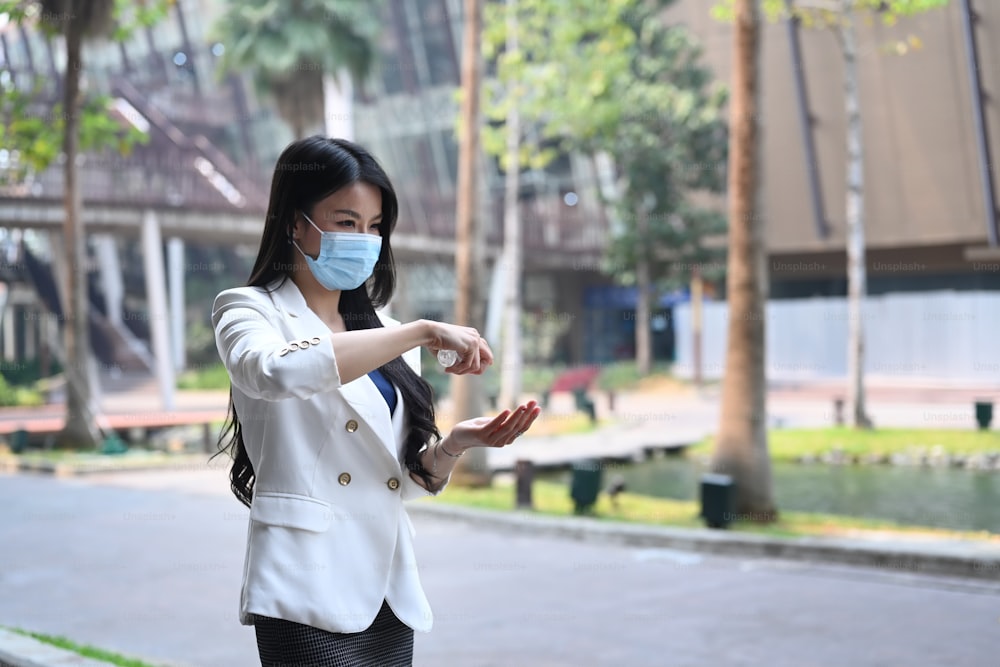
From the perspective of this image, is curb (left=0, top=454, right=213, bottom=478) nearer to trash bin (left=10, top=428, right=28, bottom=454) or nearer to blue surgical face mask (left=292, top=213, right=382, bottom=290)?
trash bin (left=10, top=428, right=28, bottom=454)

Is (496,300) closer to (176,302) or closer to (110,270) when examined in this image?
(176,302)

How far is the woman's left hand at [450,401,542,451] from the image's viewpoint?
2643 millimetres

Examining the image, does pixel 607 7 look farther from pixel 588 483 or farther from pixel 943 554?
pixel 943 554

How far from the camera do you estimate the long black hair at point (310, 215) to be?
2.68 meters

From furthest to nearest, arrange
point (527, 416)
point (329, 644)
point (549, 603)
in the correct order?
1. point (549, 603)
2. point (527, 416)
3. point (329, 644)

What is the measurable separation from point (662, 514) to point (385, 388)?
914 centimetres

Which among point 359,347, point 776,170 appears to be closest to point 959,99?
point 776,170

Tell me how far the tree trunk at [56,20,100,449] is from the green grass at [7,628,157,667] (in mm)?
12933

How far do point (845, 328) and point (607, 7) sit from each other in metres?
15.1

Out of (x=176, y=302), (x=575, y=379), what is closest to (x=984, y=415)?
(x=575, y=379)

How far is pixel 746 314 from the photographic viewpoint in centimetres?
1043

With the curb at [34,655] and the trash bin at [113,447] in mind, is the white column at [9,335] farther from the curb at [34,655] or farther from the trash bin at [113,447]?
the curb at [34,655]

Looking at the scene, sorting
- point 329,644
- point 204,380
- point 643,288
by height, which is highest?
point 643,288

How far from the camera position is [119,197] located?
84.5 ft
